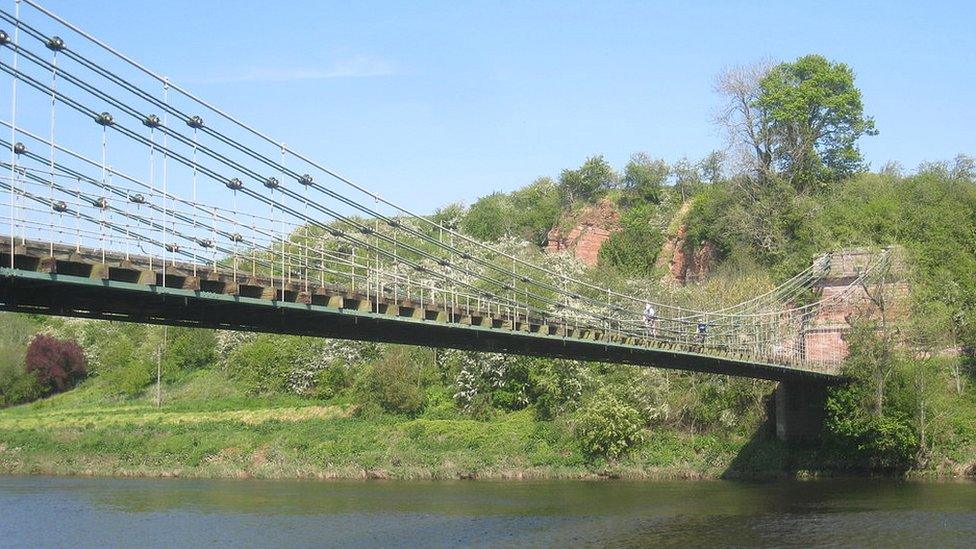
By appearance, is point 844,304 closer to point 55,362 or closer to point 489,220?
point 489,220

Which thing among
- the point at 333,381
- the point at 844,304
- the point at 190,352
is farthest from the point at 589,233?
the point at 844,304

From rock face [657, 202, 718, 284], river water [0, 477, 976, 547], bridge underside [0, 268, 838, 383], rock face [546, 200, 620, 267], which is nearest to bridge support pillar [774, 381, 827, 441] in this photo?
river water [0, 477, 976, 547]

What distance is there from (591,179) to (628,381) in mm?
42428

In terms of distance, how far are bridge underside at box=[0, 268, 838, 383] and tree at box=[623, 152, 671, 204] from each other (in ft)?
149

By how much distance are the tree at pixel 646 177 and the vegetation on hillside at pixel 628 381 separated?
66cm

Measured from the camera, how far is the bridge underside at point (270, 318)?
75.0 feet

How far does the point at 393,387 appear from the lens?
57875 mm

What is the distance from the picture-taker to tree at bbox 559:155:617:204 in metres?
92.1

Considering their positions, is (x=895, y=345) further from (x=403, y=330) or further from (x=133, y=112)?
(x=133, y=112)

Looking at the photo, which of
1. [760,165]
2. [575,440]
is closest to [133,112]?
[575,440]

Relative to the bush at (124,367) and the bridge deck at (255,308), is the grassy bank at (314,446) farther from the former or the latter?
the bridge deck at (255,308)

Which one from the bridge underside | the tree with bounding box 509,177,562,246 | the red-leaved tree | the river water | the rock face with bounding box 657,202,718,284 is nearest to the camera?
the bridge underside

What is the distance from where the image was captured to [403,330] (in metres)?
32.1

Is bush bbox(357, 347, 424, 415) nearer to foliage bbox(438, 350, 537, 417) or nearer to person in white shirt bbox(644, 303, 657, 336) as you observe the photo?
foliage bbox(438, 350, 537, 417)
